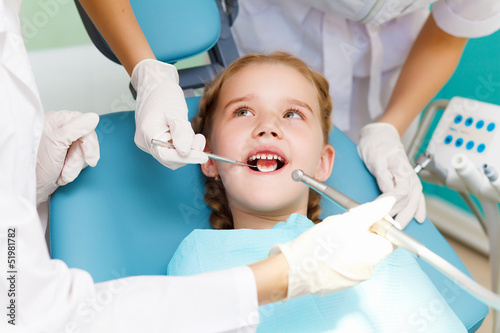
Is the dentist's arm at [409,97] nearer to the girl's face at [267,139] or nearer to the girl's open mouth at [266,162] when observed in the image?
the girl's face at [267,139]

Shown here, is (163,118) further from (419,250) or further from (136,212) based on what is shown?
(419,250)

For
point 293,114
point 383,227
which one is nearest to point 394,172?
point 293,114

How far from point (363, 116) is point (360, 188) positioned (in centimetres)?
65

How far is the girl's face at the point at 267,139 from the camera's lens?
1.19 metres

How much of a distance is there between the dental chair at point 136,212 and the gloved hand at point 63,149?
0.05 metres

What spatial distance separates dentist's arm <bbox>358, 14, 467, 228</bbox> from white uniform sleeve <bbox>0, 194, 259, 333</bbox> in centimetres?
80

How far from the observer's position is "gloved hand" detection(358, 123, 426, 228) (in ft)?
4.48

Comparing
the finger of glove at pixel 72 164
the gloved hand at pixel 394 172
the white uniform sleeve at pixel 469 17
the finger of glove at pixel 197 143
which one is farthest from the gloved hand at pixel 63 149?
the white uniform sleeve at pixel 469 17

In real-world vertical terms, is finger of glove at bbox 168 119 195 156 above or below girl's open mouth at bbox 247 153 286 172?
above

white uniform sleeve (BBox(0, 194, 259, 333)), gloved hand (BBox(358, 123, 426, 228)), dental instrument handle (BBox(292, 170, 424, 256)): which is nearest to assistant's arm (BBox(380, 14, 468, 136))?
gloved hand (BBox(358, 123, 426, 228))

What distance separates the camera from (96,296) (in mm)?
740

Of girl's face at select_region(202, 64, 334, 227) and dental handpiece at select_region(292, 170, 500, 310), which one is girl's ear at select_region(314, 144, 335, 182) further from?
dental handpiece at select_region(292, 170, 500, 310)

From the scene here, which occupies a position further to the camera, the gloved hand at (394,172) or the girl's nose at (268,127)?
the gloved hand at (394,172)

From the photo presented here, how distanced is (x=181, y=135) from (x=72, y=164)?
0.87ft
